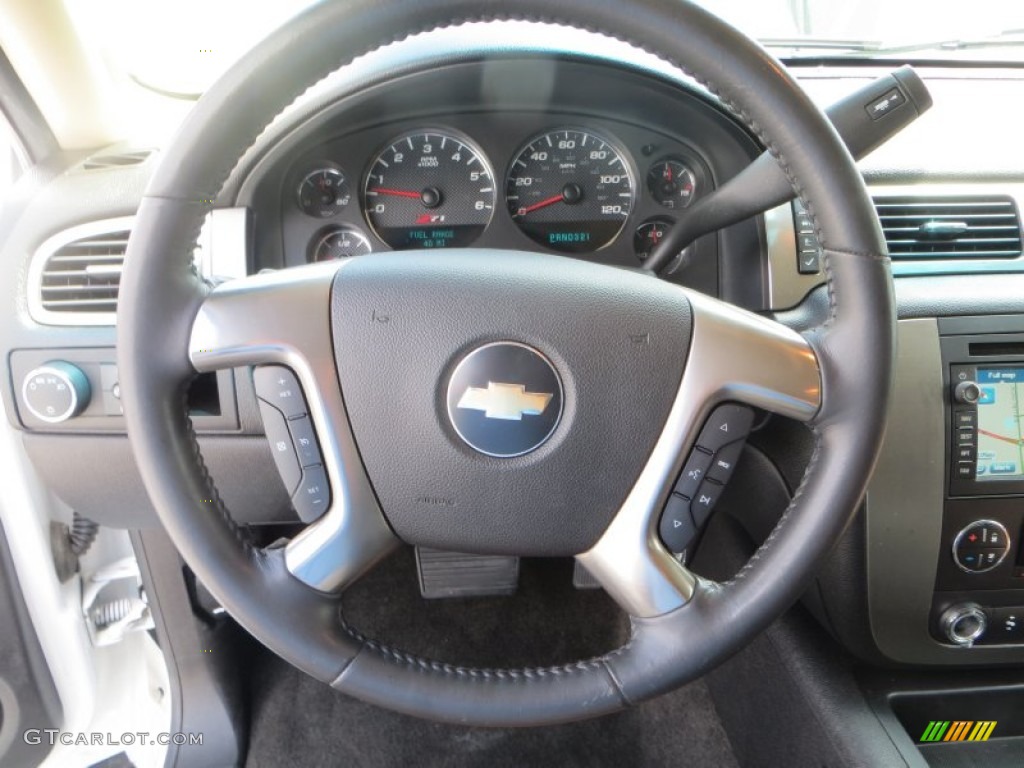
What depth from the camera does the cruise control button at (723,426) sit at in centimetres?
78

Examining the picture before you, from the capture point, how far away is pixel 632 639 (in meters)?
0.76

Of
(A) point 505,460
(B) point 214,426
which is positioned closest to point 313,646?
(A) point 505,460

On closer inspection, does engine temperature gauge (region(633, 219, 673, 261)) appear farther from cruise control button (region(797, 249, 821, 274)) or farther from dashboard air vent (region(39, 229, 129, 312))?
dashboard air vent (region(39, 229, 129, 312))

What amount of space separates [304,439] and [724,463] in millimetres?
414

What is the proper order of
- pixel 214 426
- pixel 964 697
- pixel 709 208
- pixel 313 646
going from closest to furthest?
pixel 313 646 → pixel 709 208 → pixel 214 426 → pixel 964 697

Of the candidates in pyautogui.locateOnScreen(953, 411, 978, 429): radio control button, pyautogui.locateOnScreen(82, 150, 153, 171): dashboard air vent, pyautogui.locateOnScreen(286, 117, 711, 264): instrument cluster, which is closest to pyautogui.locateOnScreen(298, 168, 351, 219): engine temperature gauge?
pyautogui.locateOnScreen(286, 117, 711, 264): instrument cluster

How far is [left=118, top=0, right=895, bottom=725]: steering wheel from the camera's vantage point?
668mm

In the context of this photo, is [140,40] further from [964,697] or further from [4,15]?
[964,697]

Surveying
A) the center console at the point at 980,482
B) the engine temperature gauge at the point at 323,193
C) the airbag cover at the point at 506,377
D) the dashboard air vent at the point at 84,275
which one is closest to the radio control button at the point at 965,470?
the center console at the point at 980,482

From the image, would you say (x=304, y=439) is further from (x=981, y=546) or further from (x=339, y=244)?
(x=981, y=546)

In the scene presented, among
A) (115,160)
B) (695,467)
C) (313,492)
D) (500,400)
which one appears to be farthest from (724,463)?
(115,160)

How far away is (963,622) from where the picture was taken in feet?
3.61

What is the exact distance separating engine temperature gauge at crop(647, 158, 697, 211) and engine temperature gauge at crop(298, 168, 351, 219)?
1.46 ft

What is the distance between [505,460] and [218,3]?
2.94 ft
